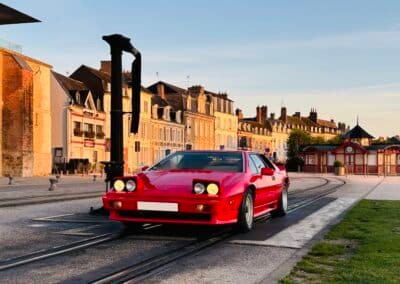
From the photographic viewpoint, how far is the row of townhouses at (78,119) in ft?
170

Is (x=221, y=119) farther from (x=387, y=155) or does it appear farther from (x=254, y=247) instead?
(x=254, y=247)

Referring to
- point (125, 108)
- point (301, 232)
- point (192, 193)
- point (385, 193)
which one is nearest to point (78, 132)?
point (125, 108)

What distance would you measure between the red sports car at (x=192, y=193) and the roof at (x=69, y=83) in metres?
51.9

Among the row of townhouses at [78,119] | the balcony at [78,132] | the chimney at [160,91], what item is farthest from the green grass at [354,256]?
the chimney at [160,91]

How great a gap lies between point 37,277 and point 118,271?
2.76 feet

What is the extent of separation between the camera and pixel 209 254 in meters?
7.75

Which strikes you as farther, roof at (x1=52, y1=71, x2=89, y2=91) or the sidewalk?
roof at (x1=52, y1=71, x2=89, y2=91)

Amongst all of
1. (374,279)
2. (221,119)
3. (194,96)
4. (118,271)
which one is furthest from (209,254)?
(221,119)

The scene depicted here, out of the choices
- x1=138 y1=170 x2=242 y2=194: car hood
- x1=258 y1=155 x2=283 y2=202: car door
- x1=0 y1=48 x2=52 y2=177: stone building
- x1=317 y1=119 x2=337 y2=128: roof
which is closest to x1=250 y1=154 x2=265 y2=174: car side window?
x1=258 y1=155 x2=283 y2=202: car door

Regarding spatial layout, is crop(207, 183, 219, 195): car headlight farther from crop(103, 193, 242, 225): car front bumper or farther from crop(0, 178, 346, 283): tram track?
crop(0, 178, 346, 283): tram track

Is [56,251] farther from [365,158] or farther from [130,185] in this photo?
[365,158]

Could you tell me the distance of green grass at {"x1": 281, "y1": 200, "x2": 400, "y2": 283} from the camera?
6.11 metres

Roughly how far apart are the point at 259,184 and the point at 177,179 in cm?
186

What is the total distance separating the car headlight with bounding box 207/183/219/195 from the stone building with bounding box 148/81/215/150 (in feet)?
259
